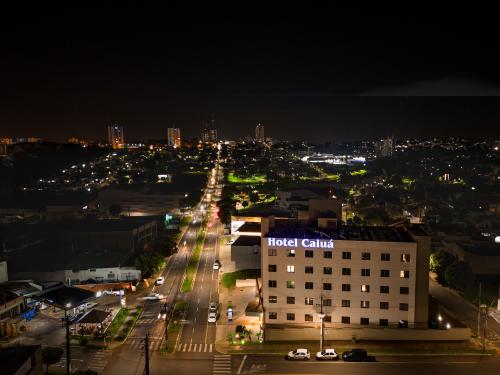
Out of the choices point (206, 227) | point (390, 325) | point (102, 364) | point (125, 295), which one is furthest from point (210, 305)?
point (206, 227)

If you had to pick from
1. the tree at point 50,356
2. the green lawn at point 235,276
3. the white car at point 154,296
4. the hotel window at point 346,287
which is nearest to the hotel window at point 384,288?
the hotel window at point 346,287

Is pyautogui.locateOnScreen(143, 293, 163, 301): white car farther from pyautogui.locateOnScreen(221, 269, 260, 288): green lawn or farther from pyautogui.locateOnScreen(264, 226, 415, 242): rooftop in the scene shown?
pyautogui.locateOnScreen(264, 226, 415, 242): rooftop

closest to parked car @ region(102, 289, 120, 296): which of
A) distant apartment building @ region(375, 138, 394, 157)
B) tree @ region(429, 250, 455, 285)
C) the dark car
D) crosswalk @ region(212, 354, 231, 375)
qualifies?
crosswalk @ region(212, 354, 231, 375)

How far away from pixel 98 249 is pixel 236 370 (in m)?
12.4

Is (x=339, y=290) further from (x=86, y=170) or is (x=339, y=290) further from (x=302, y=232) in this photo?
(x=86, y=170)

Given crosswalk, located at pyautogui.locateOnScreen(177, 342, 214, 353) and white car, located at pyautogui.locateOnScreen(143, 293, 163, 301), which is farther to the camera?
white car, located at pyautogui.locateOnScreen(143, 293, 163, 301)

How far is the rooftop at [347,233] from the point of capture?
12.9 meters

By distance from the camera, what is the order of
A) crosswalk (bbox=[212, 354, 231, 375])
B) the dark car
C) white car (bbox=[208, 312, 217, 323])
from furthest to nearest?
white car (bbox=[208, 312, 217, 323])
the dark car
crosswalk (bbox=[212, 354, 231, 375])

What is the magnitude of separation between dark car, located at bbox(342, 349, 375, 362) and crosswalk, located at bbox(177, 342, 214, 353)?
3.66 meters

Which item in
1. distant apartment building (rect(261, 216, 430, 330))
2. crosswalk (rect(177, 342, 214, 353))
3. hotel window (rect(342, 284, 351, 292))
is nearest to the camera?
crosswalk (rect(177, 342, 214, 353))

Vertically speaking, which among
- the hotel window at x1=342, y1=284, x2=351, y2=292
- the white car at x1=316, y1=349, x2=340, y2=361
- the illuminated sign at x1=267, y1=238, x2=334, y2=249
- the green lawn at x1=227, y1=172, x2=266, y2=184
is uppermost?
the illuminated sign at x1=267, y1=238, x2=334, y2=249

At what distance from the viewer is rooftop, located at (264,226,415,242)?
12.9 m

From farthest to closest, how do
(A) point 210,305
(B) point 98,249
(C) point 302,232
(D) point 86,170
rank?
(D) point 86,170
(B) point 98,249
(A) point 210,305
(C) point 302,232

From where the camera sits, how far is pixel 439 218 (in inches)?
1094
